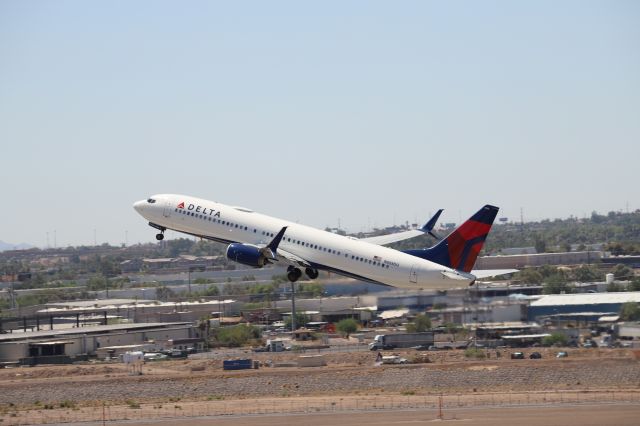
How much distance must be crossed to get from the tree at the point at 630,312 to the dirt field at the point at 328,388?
3439 mm

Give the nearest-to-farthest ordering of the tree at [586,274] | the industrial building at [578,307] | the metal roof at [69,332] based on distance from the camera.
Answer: the industrial building at [578,307], the metal roof at [69,332], the tree at [586,274]

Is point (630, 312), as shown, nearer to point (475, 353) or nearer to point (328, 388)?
point (475, 353)

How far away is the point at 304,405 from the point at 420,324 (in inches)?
701

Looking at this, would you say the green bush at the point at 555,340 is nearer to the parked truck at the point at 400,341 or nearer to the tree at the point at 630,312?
the tree at the point at 630,312

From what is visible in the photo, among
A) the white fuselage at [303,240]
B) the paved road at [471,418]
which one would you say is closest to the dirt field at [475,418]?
the paved road at [471,418]

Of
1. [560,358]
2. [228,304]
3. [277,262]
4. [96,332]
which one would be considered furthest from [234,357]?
[228,304]

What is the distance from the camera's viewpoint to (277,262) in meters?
92.7

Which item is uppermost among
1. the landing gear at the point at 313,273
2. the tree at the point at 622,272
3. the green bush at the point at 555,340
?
the landing gear at the point at 313,273

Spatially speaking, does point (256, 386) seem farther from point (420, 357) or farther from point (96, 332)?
point (96, 332)

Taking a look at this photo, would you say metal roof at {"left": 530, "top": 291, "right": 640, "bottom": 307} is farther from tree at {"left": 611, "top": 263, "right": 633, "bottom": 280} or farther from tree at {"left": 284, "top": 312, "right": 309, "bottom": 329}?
tree at {"left": 611, "top": 263, "right": 633, "bottom": 280}

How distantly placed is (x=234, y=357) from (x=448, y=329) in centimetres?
2489

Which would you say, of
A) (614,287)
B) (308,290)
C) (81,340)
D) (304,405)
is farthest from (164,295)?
(304,405)

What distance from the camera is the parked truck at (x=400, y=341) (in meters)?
101

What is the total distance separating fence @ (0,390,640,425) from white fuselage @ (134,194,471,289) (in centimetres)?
818
